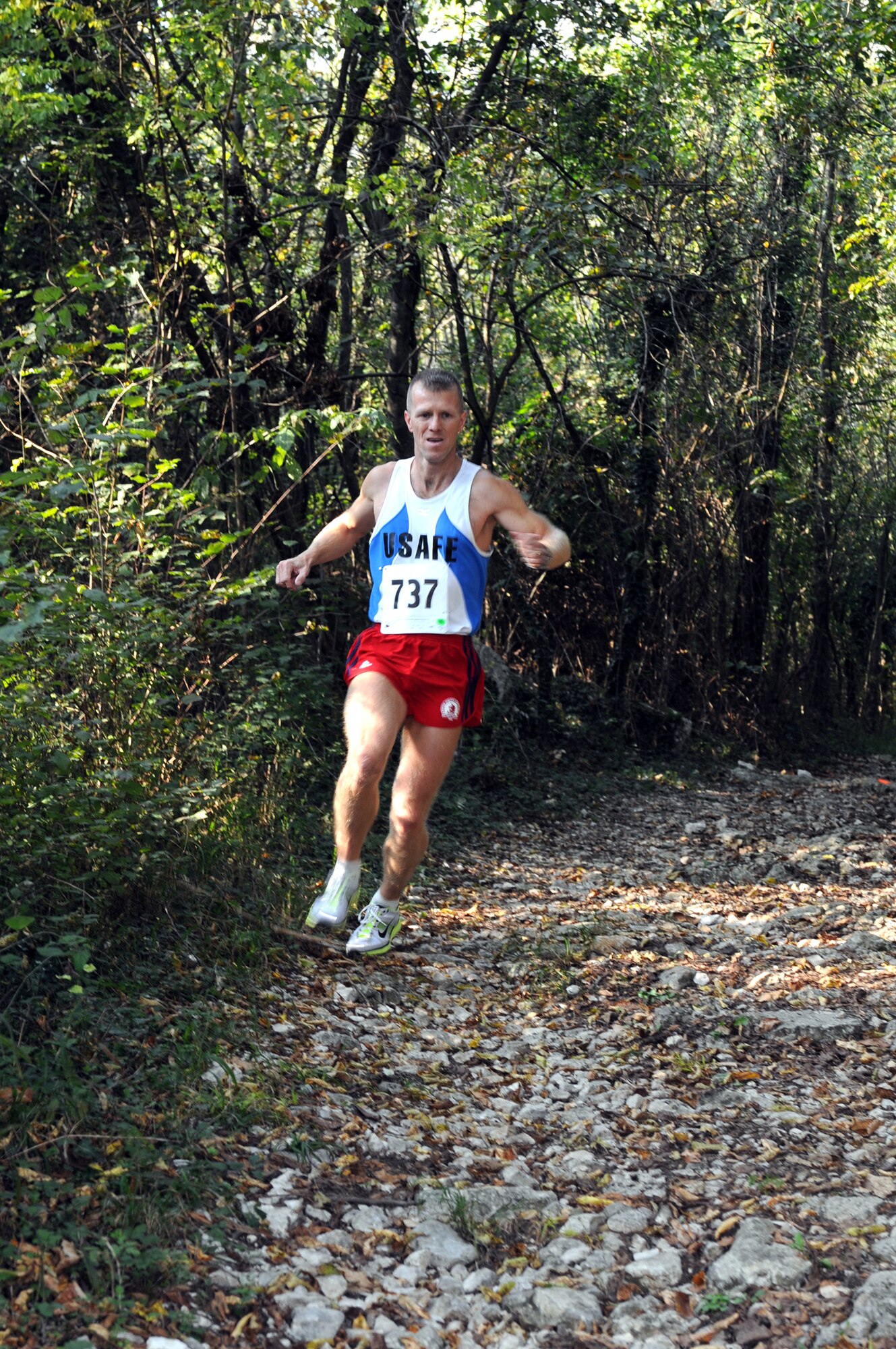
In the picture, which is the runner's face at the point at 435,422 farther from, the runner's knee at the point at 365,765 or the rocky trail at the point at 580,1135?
the rocky trail at the point at 580,1135

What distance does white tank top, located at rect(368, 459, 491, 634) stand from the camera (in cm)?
469

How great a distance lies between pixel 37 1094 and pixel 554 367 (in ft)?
37.2

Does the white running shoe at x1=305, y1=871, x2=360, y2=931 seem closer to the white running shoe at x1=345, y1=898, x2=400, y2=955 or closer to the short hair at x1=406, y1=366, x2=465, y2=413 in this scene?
the white running shoe at x1=345, y1=898, x2=400, y2=955

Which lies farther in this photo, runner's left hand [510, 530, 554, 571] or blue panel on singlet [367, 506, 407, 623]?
blue panel on singlet [367, 506, 407, 623]

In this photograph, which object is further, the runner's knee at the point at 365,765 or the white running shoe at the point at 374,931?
the white running shoe at the point at 374,931

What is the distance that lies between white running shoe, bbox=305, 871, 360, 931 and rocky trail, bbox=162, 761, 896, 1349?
207mm

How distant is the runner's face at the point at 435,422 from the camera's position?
15.5 feet

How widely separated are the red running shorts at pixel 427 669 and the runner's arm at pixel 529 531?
0.44 metres

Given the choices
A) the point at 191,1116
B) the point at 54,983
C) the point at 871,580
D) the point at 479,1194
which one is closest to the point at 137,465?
the point at 54,983

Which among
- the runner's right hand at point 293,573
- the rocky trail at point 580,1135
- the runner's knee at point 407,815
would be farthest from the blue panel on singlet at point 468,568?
the rocky trail at point 580,1135

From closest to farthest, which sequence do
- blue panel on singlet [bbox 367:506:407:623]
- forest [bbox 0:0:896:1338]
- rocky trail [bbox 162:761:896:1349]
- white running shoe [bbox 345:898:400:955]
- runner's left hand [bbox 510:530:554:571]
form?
rocky trail [bbox 162:761:896:1349] → runner's left hand [bbox 510:530:554:571] → forest [bbox 0:0:896:1338] → blue panel on singlet [bbox 367:506:407:623] → white running shoe [bbox 345:898:400:955]

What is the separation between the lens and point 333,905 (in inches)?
189

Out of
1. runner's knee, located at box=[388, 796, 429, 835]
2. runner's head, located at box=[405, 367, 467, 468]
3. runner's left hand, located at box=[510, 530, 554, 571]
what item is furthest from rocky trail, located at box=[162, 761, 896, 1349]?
runner's head, located at box=[405, 367, 467, 468]

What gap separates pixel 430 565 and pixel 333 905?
1.35 meters
